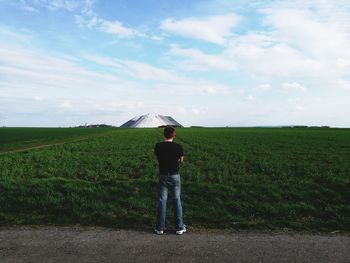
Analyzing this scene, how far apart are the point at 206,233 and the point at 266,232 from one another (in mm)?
1259

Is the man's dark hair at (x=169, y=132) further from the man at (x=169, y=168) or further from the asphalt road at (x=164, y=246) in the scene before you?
the asphalt road at (x=164, y=246)

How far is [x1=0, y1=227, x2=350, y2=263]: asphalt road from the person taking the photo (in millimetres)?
5605

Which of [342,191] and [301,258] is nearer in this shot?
[301,258]

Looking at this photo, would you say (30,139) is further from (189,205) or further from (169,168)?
(169,168)

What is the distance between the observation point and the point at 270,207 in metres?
9.27

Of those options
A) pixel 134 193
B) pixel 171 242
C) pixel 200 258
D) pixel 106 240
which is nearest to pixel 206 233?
pixel 171 242

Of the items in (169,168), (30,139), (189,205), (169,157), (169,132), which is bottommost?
(189,205)

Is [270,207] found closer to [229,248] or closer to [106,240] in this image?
[229,248]

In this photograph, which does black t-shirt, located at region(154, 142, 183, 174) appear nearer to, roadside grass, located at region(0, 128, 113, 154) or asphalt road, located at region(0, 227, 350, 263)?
asphalt road, located at region(0, 227, 350, 263)

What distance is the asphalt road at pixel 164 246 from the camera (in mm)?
5605

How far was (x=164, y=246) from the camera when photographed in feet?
20.2

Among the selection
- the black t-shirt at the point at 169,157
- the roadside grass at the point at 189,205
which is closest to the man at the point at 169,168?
the black t-shirt at the point at 169,157

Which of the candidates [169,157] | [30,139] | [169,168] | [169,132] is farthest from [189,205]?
[30,139]

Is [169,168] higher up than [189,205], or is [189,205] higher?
[169,168]
